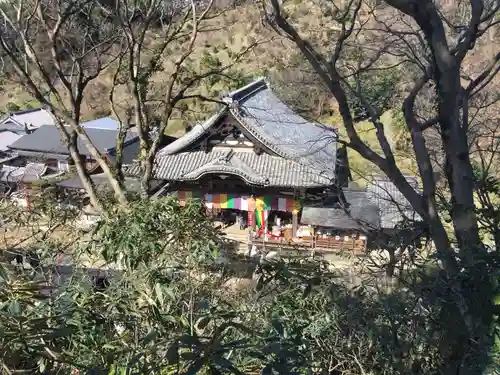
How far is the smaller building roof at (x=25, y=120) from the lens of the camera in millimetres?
23188

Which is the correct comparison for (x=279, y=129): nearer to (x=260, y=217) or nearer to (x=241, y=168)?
(x=241, y=168)

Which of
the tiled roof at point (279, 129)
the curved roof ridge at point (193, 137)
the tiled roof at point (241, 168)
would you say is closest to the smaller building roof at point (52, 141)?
the curved roof ridge at point (193, 137)

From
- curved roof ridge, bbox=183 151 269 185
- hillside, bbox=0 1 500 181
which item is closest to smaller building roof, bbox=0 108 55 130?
hillside, bbox=0 1 500 181

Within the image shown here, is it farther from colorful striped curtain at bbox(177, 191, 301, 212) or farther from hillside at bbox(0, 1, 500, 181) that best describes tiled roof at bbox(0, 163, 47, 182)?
colorful striped curtain at bbox(177, 191, 301, 212)

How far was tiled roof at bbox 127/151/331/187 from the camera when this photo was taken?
12.0 metres

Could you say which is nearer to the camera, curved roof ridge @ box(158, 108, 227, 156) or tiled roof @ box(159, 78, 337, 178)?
tiled roof @ box(159, 78, 337, 178)

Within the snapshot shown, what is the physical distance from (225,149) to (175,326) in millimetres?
11453

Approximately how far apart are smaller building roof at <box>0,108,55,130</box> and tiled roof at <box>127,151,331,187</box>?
13.3 m

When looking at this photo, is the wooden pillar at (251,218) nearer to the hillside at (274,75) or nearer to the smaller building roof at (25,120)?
the hillside at (274,75)

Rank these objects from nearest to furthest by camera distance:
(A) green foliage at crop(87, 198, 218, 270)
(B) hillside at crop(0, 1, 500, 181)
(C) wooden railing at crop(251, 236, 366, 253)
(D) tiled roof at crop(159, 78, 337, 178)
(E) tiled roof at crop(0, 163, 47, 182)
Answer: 1. (A) green foliage at crop(87, 198, 218, 270)
2. (C) wooden railing at crop(251, 236, 366, 253)
3. (D) tiled roof at crop(159, 78, 337, 178)
4. (B) hillside at crop(0, 1, 500, 181)
5. (E) tiled roof at crop(0, 163, 47, 182)

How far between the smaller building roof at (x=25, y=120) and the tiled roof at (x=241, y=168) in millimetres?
13264

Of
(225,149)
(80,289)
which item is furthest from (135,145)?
(80,289)

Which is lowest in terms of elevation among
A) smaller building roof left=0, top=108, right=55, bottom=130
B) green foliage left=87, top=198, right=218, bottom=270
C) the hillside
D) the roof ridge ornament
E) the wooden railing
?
the wooden railing

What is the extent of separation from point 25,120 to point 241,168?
17.1 m
